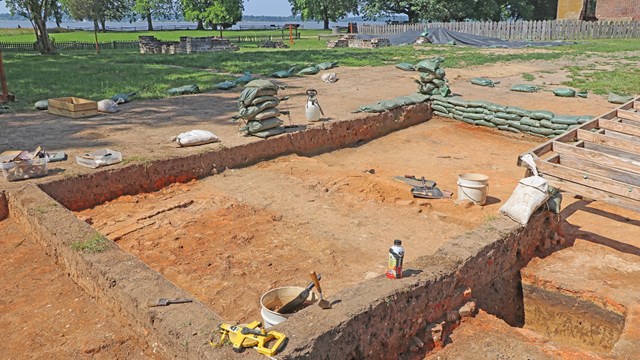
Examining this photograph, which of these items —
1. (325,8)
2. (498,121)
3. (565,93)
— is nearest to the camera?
(498,121)

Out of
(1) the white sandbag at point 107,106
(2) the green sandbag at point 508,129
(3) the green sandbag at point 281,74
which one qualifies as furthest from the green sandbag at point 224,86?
(2) the green sandbag at point 508,129

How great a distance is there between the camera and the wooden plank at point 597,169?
204 inches

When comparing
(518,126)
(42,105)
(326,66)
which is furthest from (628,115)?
(326,66)

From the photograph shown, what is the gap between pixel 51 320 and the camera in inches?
152

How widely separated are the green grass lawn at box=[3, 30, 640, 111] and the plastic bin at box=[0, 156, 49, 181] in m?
5.15

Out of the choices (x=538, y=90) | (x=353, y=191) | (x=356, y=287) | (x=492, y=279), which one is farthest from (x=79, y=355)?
(x=538, y=90)

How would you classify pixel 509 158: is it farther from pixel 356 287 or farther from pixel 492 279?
pixel 356 287

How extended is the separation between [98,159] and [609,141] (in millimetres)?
6316

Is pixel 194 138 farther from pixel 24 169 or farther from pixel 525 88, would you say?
pixel 525 88

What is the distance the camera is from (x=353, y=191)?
682cm

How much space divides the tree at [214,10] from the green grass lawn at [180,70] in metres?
31.5

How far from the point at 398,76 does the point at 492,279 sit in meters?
11.6

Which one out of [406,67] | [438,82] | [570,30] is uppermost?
[570,30]

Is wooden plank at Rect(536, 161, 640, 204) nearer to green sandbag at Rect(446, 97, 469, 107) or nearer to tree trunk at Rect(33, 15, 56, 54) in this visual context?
green sandbag at Rect(446, 97, 469, 107)
